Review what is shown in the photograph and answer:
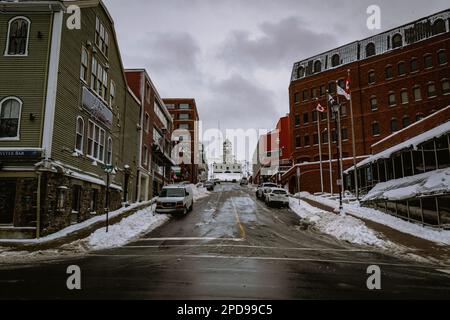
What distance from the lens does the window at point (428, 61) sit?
43.3 meters

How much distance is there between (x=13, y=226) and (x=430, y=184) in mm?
19550

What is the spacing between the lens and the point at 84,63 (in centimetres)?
2027

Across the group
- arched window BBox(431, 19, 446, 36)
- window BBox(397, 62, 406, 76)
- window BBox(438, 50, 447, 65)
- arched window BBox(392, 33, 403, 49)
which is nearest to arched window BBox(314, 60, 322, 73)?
arched window BBox(392, 33, 403, 49)

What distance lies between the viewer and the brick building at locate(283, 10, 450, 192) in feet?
141

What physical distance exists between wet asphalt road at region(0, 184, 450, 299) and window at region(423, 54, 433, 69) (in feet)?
123

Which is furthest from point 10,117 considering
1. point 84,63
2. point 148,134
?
point 148,134

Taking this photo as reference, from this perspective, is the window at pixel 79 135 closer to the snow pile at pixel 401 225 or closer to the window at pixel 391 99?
the snow pile at pixel 401 225

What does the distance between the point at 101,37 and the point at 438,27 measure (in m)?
40.7

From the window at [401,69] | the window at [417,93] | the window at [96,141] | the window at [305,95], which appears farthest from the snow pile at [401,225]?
the window at [305,95]

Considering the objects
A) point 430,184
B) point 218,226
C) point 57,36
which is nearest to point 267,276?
point 218,226
